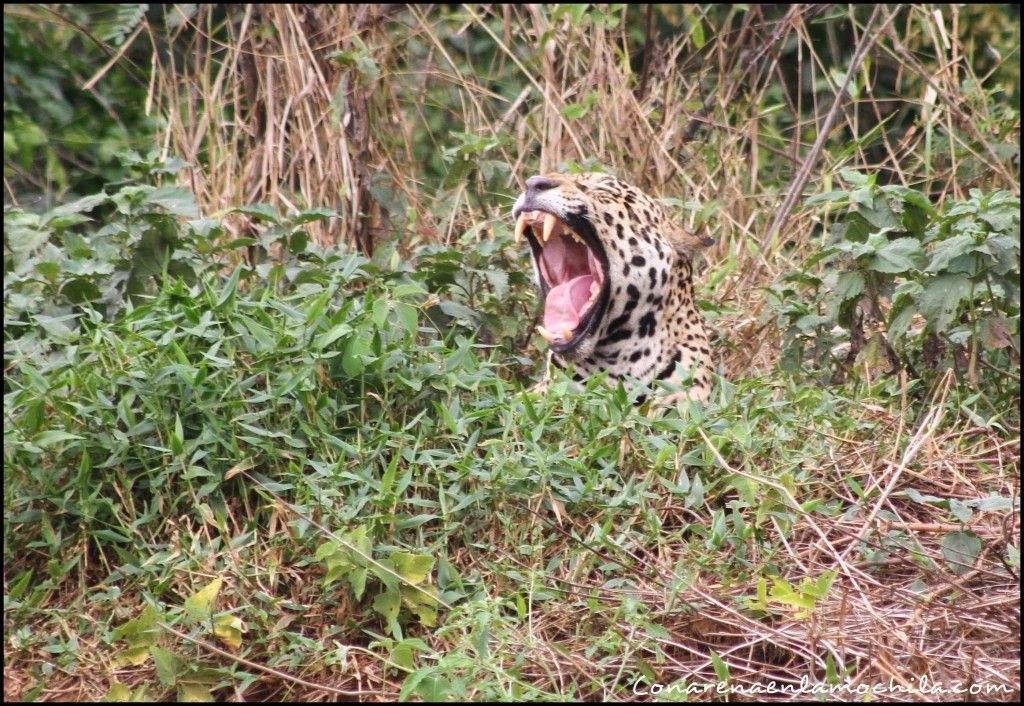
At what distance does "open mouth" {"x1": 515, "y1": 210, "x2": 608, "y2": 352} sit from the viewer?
15.3ft

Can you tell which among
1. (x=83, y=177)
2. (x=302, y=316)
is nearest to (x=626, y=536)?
(x=302, y=316)

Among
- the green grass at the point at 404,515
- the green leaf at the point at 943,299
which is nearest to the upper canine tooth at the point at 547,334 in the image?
the green grass at the point at 404,515

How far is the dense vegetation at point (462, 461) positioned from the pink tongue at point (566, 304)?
37cm

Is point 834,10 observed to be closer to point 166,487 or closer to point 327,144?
point 327,144

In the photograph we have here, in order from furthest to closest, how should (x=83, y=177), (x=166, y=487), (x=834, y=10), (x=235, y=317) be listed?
(x=83, y=177)
(x=834, y=10)
(x=235, y=317)
(x=166, y=487)

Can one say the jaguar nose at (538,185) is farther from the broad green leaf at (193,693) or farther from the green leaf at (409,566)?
the broad green leaf at (193,693)

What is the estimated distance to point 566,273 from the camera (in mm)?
4949

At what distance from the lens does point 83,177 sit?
27.0ft

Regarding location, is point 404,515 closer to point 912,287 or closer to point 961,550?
point 961,550

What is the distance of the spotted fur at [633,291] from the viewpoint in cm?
470

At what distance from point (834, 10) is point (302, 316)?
14.1 ft

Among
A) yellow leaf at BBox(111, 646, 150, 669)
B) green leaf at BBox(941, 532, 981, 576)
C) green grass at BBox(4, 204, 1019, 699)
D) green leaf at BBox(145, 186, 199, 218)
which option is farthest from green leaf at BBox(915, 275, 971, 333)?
yellow leaf at BBox(111, 646, 150, 669)

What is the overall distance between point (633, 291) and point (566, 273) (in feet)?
1.05

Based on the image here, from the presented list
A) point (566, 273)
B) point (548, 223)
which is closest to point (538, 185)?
point (548, 223)
